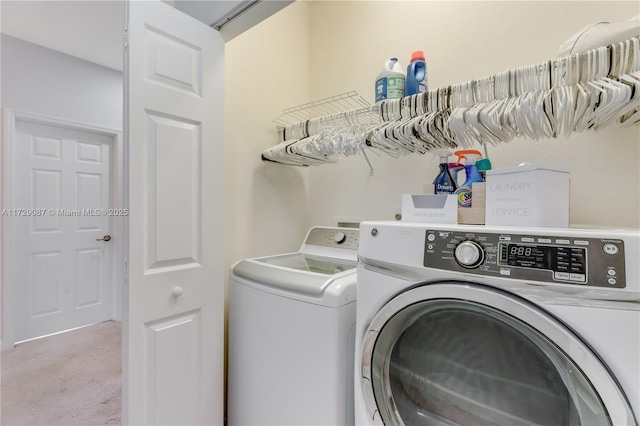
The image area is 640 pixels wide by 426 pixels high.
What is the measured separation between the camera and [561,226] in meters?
0.81

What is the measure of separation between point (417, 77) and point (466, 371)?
115cm

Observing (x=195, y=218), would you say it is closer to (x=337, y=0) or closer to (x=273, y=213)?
(x=273, y=213)

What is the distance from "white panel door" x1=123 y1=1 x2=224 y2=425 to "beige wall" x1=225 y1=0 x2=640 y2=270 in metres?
0.29

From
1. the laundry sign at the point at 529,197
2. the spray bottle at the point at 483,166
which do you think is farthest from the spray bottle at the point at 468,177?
the laundry sign at the point at 529,197

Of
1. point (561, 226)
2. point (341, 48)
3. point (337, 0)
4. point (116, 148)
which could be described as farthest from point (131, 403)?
point (116, 148)

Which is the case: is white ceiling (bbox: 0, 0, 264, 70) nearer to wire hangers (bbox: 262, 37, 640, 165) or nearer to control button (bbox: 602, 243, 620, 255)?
wire hangers (bbox: 262, 37, 640, 165)

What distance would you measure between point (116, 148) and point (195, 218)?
7.90 feet

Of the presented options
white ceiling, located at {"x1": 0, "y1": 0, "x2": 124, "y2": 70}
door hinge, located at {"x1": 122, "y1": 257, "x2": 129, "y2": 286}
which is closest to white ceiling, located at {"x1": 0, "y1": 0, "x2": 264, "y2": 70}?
white ceiling, located at {"x1": 0, "y1": 0, "x2": 124, "y2": 70}

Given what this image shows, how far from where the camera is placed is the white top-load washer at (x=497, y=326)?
0.55m

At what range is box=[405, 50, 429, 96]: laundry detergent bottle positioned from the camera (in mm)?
1256

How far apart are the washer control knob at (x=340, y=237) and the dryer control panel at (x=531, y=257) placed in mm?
843

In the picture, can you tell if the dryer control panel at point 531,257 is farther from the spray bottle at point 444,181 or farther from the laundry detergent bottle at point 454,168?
the laundry detergent bottle at point 454,168

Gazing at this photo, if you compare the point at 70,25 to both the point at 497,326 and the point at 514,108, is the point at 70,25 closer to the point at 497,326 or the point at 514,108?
the point at 514,108

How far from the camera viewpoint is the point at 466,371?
0.86 meters
